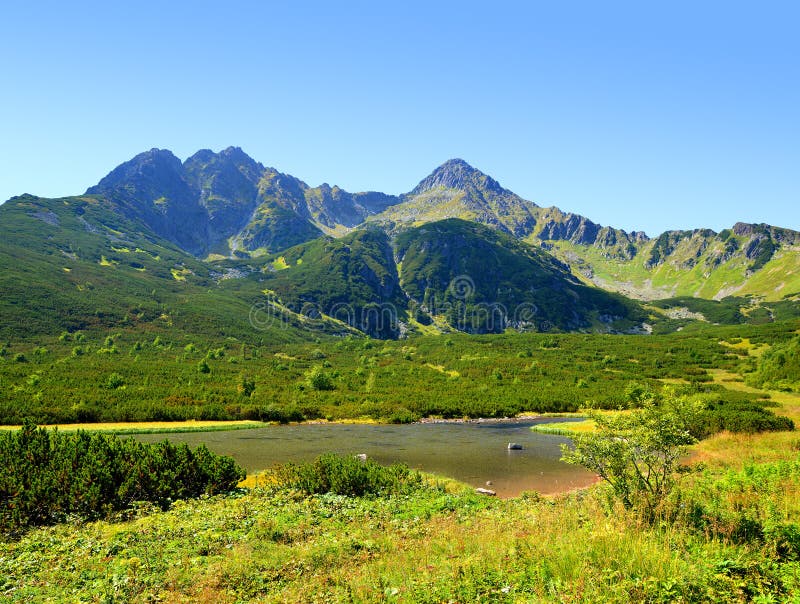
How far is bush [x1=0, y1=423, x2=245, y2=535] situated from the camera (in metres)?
17.3

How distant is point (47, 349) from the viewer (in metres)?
122

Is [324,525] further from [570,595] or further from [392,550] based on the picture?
[570,595]

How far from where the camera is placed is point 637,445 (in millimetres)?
15211

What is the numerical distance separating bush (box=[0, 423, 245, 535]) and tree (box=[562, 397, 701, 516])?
644 inches

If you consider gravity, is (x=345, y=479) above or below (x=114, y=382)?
above

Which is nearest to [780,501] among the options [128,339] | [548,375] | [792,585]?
[792,585]

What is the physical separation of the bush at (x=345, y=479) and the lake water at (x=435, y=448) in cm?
664

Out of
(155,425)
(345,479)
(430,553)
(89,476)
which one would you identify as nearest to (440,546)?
(430,553)

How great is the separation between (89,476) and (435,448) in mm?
30267

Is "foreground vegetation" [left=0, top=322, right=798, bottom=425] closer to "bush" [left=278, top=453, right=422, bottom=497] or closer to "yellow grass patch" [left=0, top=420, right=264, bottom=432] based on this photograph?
"yellow grass patch" [left=0, top=420, right=264, bottom=432]

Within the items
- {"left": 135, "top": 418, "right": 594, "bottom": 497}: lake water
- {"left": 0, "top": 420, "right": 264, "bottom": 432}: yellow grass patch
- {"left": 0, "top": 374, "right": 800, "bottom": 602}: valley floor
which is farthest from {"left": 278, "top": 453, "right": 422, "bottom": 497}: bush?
{"left": 0, "top": 420, "right": 264, "bottom": 432}: yellow grass patch

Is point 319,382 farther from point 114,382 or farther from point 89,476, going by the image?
point 89,476

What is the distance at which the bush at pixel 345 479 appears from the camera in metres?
20.9

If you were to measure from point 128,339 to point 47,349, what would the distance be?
87.1ft
